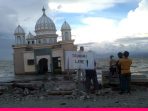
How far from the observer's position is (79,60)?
43.7 feet

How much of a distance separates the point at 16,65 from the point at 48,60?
217 inches

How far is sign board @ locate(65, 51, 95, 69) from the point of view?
1318 cm

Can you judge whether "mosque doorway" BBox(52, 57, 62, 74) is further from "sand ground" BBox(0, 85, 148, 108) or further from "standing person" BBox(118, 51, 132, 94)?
"standing person" BBox(118, 51, 132, 94)

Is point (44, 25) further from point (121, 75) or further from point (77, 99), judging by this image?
point (77, 99)

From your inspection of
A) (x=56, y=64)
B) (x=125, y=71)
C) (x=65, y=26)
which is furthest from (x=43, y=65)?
(x=125, y=71)

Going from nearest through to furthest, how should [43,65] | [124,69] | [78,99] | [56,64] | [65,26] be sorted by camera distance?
1. [78,99]
2. [124,69]
3. [56,64]
4. [65,26]
5. [43,65]

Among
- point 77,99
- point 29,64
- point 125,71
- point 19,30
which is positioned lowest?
point 77,99

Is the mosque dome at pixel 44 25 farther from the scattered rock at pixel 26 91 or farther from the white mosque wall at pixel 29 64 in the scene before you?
the scattered rock at pixel 26 91

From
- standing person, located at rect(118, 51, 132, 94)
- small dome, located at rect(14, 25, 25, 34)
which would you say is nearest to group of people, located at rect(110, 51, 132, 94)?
standing person, located at rect(118, 51, 132, 94)

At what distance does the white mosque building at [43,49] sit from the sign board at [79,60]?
40.8 m

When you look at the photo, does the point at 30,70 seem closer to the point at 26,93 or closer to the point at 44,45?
the point at 44,45

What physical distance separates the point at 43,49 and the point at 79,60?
4374cm

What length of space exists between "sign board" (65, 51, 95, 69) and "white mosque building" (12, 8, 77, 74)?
134 feet

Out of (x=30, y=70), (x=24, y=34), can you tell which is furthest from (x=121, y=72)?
(x=24, y=34)
